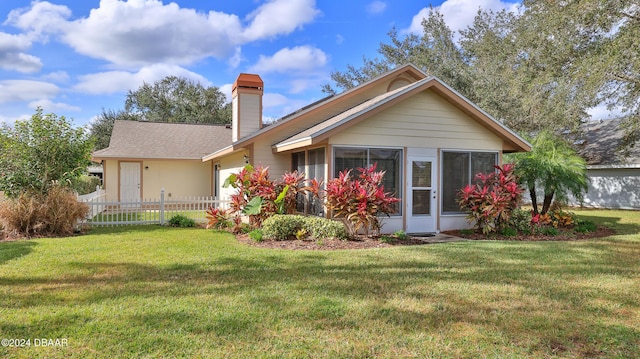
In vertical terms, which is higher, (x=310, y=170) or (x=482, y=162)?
(x=482, y=162)

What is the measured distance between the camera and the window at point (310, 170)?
32.3ft

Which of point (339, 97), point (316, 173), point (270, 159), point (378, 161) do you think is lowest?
point (316, 173)

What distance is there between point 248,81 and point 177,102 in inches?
1186

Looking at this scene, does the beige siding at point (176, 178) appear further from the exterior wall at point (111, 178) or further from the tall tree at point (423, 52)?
the tall tree at point (423, 52)

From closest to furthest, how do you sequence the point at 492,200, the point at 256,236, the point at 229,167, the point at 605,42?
the point at 256,236, the point at 492,200, the point at 605,42, the point at 229,167

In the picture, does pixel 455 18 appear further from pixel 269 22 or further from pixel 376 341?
pixel 376 341

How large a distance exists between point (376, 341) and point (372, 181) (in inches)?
214

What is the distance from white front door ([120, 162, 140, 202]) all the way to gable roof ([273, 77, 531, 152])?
9129 mm

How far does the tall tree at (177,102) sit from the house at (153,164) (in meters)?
18.7

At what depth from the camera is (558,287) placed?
5184 millimetres

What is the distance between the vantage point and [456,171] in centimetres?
1048

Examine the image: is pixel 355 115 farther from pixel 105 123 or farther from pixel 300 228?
pixel 105 123

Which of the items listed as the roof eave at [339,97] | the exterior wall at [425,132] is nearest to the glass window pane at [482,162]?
the exterior wall at [425,132]

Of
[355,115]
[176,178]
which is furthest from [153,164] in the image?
[355,115]
